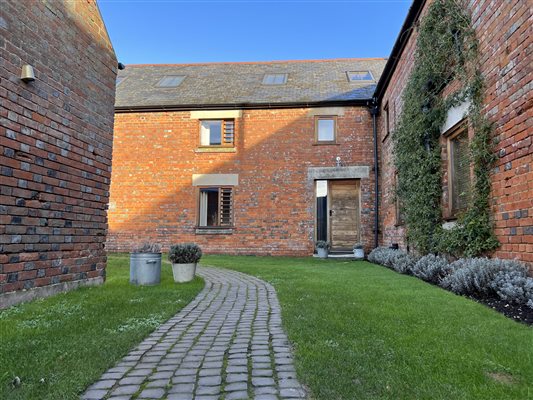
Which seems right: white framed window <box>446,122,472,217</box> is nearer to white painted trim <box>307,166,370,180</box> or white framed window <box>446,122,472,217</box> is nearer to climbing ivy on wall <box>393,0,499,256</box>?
climbing ivy on wall <box>393,0,499,256</box>

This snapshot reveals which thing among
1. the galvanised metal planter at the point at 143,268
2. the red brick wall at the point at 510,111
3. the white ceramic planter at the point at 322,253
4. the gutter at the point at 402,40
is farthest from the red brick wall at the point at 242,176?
the red brick wall at the point at 510,111

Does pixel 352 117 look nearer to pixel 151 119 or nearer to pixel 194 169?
pixel 194 169

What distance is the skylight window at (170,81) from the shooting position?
1594 cm

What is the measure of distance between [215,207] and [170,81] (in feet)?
20.4

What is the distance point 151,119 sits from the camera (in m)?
14.2

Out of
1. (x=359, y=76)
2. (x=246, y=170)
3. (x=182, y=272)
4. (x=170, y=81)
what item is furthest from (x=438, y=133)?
(x=170, y=81)

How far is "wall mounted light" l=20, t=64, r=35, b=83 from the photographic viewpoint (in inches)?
175

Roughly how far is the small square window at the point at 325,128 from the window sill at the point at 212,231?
4.56 metres

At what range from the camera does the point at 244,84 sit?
1545 centimetres

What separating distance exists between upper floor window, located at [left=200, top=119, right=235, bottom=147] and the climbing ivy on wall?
6.20 m

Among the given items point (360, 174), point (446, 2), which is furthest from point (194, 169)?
point (446, 2)

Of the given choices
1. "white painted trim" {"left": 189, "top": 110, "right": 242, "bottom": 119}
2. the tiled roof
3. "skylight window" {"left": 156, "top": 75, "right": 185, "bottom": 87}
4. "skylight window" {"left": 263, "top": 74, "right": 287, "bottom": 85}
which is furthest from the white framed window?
"skylight window" {"left": 156, "top": 75, "right": 185, "bottom": 87}

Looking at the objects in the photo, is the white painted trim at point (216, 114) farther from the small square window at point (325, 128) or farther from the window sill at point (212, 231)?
the window sill at point (212, 231)

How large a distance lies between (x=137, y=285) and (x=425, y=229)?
5.65 metres
